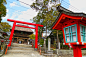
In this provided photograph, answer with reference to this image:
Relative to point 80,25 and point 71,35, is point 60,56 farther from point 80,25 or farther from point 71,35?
point 80,25

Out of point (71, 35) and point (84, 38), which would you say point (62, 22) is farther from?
point (84, 38)

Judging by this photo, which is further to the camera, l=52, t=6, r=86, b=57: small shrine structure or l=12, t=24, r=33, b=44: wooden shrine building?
l=12, t=24, r=33, b=44: wooden shrine building

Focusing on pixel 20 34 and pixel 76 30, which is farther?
pixel 20 34

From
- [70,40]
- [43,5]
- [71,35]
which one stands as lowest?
[70,40]

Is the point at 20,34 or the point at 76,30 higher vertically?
the point at 20,34

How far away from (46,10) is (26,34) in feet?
61.5

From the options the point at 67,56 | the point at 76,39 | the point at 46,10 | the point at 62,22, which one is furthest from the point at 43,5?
the point at 76,39

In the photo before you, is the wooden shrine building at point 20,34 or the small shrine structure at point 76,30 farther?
the wooden shrine building at point 20,34

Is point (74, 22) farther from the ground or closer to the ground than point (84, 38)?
farther from the ground

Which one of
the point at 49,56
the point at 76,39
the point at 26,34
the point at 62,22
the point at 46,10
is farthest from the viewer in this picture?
the point at 26,34

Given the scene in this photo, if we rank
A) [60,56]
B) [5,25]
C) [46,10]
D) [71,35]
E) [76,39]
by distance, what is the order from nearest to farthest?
[76,39] < [71,35] < [60,56] < [46,10] < [5,25]

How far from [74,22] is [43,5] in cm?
983

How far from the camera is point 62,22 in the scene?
17.8 ft

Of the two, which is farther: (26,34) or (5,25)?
(26,34)
